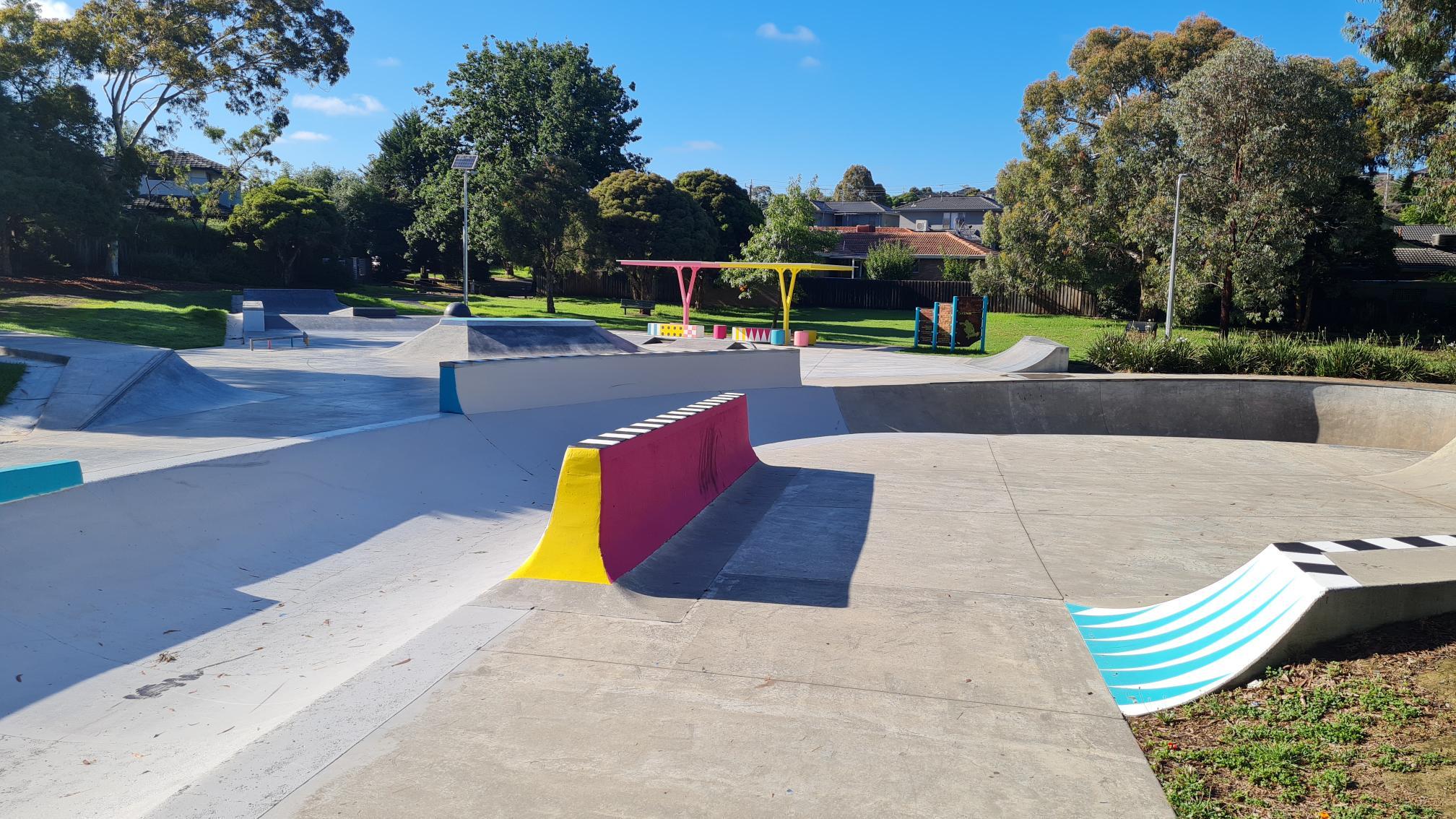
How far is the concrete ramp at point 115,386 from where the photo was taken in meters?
10.2

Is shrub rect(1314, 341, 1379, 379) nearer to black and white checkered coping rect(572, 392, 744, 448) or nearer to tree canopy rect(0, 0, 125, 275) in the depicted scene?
black and white checkered coping rect(572, 392, 744, 448)

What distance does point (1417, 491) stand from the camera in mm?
8977

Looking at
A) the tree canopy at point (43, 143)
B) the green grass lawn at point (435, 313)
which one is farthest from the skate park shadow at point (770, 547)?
the tree canopy at point (43, 143)

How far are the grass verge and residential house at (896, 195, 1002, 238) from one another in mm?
92689

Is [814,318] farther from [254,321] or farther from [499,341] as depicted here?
[254,321]

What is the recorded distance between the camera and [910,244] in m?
63.0

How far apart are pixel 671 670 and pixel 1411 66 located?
26920mm

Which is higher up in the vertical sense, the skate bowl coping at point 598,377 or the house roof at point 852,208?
the house roof at point 852,208

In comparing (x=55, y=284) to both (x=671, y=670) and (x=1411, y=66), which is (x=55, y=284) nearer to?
(x=671, y=670)

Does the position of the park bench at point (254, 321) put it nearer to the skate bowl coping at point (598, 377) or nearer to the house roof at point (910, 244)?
the skate bowl coping at point (598, 377)

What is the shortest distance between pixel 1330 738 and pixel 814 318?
37786mm

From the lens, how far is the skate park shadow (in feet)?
18.4

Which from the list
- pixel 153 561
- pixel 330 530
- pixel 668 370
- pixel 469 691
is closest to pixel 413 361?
pixel 668 370

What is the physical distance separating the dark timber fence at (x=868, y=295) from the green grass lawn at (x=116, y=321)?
73.3 ft
